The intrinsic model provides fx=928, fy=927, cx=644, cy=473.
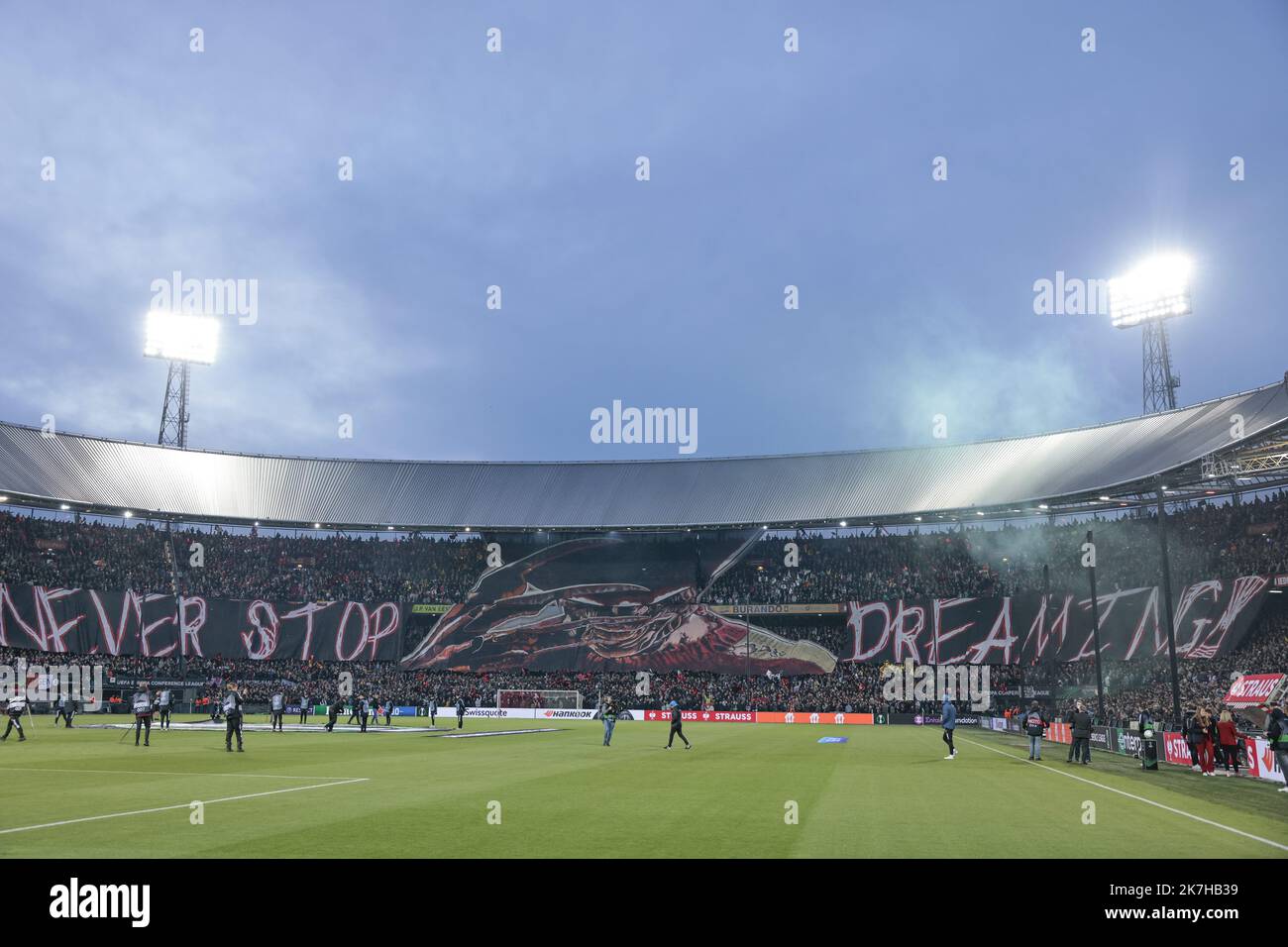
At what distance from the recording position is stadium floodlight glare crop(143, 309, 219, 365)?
75.6m

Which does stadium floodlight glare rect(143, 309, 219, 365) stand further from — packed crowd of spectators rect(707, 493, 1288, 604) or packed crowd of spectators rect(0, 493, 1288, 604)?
packed crowd of spectators rect(707, 493, 1288, 604)

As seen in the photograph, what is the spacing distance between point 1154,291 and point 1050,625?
977 inches

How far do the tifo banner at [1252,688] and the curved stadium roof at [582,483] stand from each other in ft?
49.3

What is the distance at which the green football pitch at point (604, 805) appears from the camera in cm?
1281

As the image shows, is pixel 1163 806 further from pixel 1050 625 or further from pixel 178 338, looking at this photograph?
pixel 178 338

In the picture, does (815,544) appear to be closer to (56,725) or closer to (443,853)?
(56,725)

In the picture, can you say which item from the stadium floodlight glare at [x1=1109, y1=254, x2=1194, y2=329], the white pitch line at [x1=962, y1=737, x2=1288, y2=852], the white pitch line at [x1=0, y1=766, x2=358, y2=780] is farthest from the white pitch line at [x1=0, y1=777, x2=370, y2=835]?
the stadium floodlight glare at [x1=1109, y1=254, x2=1194, y2=329]

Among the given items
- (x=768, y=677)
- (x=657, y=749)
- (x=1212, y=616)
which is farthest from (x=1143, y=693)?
(x=657, y=749)

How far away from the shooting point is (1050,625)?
57.4m

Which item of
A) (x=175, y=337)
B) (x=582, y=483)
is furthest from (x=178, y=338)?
(x=582, y=483)

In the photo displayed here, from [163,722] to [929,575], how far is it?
55821mm

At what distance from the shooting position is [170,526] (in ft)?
265

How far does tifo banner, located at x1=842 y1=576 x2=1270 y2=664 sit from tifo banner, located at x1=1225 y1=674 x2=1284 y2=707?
657 cm
